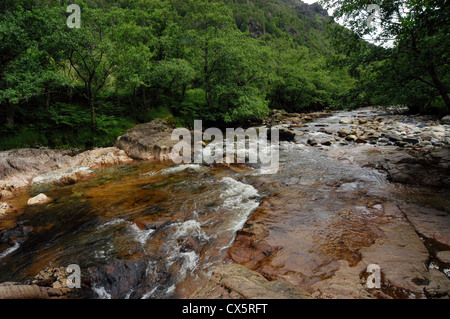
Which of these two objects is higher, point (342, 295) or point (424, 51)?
point (424, 51)

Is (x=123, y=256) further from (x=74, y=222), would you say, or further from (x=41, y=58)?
(x=41, y=58)

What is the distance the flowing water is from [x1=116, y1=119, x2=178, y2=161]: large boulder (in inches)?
111

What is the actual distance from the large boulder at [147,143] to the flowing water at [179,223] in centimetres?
281

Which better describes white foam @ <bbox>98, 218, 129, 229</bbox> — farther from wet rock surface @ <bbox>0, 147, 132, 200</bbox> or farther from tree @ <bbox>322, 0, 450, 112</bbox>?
tree @ <bbox>322, 0, 450, 112</bbox>

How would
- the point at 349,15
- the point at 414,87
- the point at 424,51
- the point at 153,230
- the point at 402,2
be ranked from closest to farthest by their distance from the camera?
the point at 153,230 → the point at 424,51 → the point at 402,2 → the point at 349,15 → the point at 414,87

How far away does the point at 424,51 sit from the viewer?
6.58 metres

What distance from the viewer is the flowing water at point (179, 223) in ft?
11.7

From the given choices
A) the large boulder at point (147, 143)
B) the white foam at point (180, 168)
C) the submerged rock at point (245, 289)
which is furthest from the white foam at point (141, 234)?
the large boulder at point (147, 143)

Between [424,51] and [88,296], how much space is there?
36.0 feet

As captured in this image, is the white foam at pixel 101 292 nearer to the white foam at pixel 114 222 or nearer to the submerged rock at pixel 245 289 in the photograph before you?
the submerged rock at pixel 245 289

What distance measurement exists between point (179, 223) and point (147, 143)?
809 cm

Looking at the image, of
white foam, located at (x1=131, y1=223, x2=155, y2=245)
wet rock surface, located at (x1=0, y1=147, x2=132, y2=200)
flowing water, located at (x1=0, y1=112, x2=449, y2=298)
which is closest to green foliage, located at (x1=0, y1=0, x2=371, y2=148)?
wet rock surface, located at (x1=0, y1=147, x2=132, y2=200)

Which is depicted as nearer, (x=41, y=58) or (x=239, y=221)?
(x=239, y=221)
